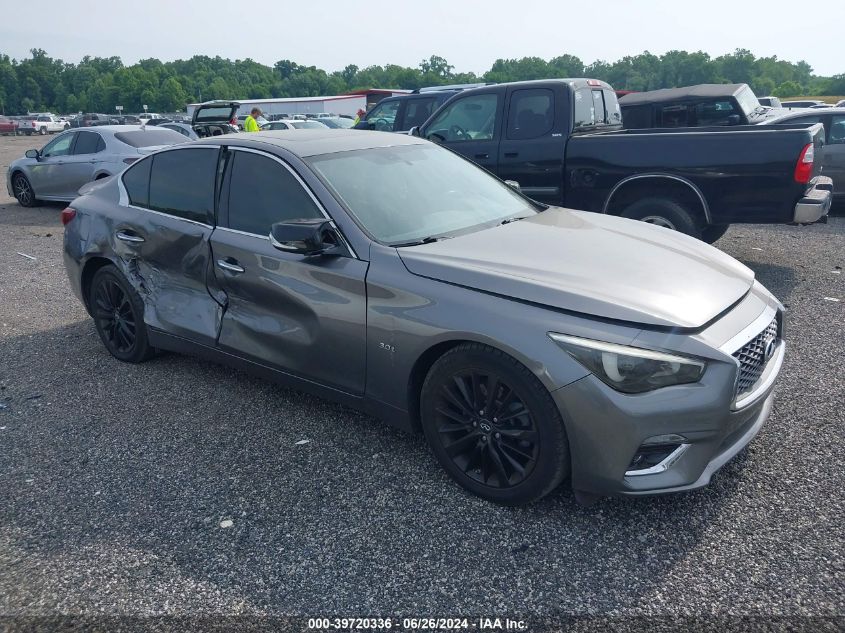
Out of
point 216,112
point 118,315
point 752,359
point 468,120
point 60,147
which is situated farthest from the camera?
point 216,112

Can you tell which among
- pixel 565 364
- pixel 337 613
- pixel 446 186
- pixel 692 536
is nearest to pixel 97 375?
pixel 446 186

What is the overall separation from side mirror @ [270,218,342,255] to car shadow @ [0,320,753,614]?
1107mm

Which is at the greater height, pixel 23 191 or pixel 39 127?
pixel 39 127

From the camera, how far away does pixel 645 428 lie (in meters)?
2.73

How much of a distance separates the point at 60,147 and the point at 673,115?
34.6 ft

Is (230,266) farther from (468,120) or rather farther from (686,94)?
(686,94)

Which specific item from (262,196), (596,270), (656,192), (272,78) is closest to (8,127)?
(656,192)

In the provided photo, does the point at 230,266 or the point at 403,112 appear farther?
the point at 403,112

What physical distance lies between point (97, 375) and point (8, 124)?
67287mm

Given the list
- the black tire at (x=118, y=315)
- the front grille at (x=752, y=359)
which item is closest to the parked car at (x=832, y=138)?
the front grille at (x=752, y=359)

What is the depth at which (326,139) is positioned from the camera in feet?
14.1

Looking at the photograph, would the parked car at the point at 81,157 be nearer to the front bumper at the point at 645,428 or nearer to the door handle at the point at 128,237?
the door handle at the point at 128,237

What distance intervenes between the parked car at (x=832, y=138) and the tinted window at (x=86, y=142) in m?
10.8

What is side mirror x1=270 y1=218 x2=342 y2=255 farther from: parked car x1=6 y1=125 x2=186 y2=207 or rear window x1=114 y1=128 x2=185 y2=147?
rear window x1=114 y1=128 x2=185 y2=147
